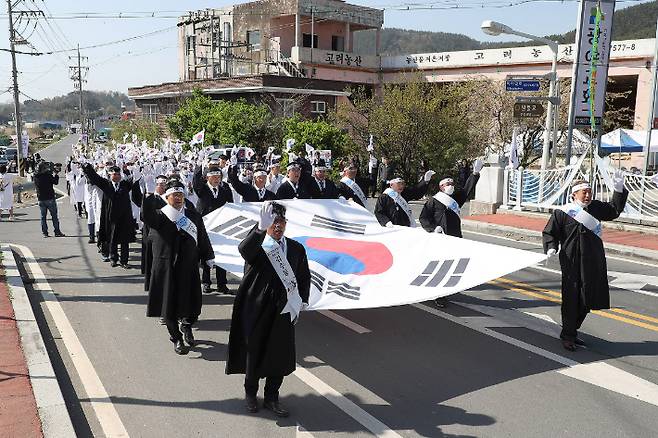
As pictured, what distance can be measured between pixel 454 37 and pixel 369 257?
400 ft

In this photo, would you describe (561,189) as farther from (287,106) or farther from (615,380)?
(287,106)

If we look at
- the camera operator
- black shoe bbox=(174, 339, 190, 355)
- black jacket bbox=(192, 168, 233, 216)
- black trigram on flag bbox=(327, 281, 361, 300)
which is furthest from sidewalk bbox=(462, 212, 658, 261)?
the camera operator

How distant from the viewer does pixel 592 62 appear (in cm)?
1727

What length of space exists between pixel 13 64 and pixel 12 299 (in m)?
36.1

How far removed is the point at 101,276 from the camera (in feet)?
33.2

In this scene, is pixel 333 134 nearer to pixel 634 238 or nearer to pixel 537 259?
pixel 634 238

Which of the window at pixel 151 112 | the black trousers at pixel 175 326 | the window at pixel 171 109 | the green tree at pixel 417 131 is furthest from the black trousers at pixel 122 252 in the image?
the window at pixel 151 112

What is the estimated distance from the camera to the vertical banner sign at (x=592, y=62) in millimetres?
17094

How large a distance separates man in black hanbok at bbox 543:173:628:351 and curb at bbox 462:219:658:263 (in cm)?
616

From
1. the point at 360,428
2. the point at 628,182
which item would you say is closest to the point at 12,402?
the point at 360,428

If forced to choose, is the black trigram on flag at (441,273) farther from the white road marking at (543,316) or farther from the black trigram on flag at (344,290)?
the white road marking at (543,316)

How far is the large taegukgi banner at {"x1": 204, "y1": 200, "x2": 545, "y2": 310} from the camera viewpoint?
6.48m

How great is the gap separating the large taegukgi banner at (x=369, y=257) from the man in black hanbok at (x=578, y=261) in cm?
50

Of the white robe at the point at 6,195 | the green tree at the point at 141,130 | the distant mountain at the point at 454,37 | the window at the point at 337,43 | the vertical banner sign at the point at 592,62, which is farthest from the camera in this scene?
the distant mountain at the point at 454,37
